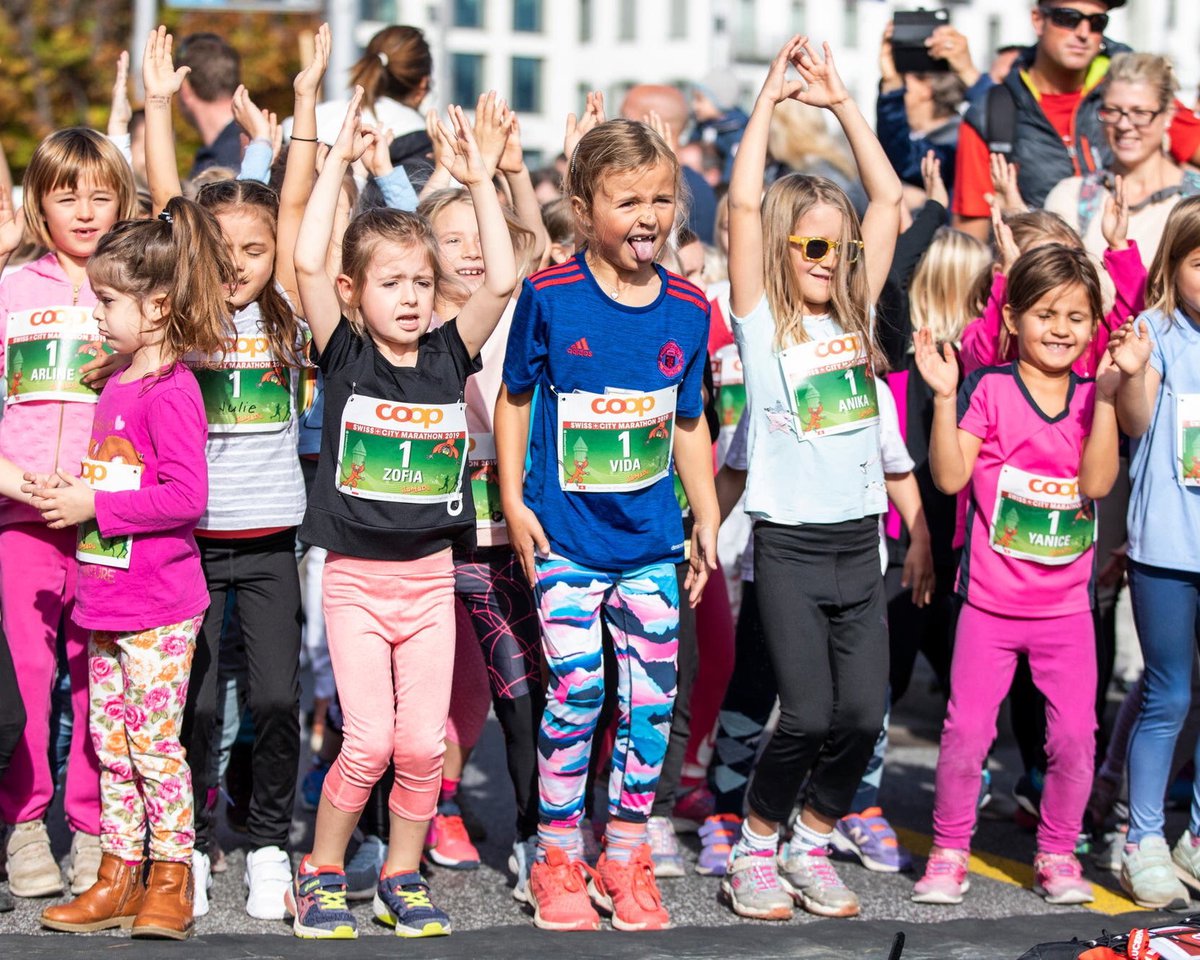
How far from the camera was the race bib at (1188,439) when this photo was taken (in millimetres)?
5062

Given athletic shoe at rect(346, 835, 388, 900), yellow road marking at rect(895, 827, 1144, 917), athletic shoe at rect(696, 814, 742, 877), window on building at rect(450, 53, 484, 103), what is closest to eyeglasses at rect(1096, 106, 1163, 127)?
yellow road marking at rect(895, 827, 1144, 917)

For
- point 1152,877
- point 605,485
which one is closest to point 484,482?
point 605,485

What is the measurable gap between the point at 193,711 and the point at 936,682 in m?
3.98

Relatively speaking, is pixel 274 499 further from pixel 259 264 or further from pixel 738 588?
pixel 738 588

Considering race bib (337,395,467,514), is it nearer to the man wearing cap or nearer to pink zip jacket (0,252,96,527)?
pink zip jacket (0,252,96,527)

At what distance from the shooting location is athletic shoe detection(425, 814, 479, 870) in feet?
17.1

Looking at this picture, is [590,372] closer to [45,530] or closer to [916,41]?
[45,530]

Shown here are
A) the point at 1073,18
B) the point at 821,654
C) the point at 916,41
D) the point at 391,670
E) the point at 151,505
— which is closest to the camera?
the point at 151,505

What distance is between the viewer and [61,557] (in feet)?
16.0

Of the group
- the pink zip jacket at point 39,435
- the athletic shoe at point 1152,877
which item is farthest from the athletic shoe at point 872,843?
the pink zip jacket at point 39,435

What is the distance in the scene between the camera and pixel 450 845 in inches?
207

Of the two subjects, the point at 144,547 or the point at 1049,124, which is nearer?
the point at 144,547

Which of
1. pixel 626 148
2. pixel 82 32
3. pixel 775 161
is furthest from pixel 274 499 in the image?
pixel 82 32

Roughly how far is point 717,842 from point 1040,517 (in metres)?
1.40
